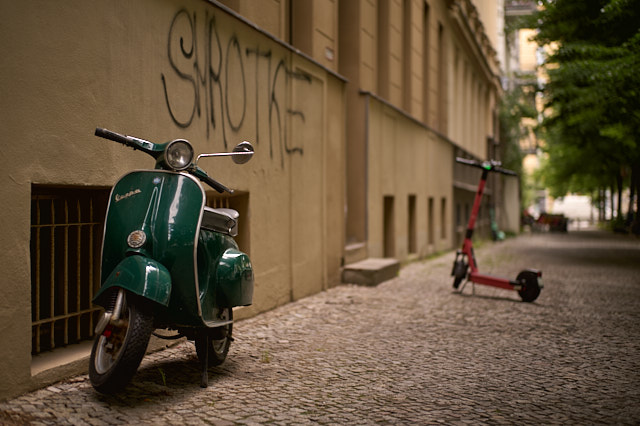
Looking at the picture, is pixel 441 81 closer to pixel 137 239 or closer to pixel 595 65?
pixel 595 65

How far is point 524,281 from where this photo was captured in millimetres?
8875

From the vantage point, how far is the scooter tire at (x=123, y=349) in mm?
3789

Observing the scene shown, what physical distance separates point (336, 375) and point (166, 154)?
1.98 metres

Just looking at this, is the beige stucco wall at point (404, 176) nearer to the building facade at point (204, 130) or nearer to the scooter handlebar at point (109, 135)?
the building facade at point (204, 130)

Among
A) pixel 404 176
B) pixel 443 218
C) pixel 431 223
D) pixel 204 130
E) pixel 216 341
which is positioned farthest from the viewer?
pixel 443 218

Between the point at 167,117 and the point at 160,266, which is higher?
the point at 167,117

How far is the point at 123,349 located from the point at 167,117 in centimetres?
253

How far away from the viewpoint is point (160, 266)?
13.3ft

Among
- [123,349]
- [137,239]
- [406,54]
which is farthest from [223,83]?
[406,54]

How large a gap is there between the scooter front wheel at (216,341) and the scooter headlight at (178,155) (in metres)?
1.03

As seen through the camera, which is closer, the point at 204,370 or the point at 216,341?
the point at 204,370

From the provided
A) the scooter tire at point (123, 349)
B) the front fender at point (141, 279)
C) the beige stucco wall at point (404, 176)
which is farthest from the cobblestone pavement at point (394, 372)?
the beige stucco wall at point (404, 176)

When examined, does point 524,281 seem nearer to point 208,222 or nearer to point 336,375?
point 336,375

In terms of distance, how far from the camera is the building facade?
13.7ft
